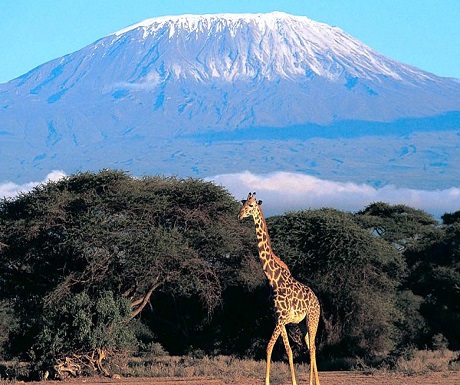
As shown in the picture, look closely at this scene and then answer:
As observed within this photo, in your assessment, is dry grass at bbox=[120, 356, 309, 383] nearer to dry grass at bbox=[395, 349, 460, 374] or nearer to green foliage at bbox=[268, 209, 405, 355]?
dry grass at bbox=[395, 349, 460, 374]

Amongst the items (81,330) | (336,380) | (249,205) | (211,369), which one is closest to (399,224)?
(211,369)

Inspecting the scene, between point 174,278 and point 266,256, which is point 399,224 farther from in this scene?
point 266,256

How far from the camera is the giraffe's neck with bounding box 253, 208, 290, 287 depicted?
20859 millimetres

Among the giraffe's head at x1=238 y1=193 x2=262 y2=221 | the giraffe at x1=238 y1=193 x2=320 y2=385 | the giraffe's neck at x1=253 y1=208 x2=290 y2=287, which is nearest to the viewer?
the giraffe's head at x1=238 y1=193 x2=262 y2=221

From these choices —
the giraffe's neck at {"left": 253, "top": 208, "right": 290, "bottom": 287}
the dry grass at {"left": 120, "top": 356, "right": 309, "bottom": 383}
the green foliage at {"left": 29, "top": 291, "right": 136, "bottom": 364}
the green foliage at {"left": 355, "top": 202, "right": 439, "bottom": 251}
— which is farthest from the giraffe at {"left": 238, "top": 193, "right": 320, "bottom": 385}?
the green foliage at {"left": 355, "top": 202, "right": 439, "bottom": 251}

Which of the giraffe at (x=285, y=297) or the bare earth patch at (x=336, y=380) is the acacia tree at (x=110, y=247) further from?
the giraffe at (x=285, y=297)

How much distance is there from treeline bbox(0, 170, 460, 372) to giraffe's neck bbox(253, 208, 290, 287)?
22.1ft

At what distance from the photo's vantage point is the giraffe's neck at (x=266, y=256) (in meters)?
20.9

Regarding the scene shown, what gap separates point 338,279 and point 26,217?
9.28m

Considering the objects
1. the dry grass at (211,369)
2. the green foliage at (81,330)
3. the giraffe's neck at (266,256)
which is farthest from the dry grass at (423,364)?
the green foliage at (81,330)

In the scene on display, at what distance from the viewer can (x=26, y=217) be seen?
3177 cm

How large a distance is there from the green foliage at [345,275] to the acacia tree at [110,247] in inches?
116

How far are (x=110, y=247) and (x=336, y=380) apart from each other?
27.0ft

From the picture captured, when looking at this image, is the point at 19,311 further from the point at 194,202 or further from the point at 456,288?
the point at 456,288
